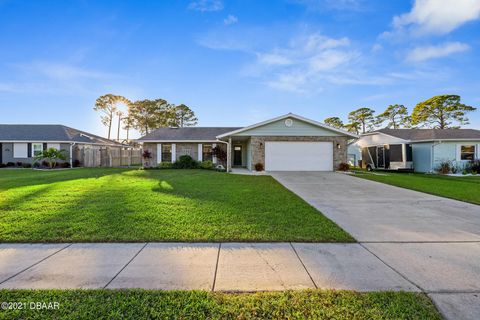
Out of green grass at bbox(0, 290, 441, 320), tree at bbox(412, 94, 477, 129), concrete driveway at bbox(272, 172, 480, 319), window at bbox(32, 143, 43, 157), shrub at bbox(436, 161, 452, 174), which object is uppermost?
tree at bbox(412, 94, 477, 129)

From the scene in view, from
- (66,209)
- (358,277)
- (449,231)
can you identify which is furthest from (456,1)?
(66,209)

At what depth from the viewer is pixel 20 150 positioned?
67.6ft

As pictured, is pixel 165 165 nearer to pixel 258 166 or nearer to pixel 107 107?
pixel 258 166

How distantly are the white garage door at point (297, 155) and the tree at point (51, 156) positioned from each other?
705 inches

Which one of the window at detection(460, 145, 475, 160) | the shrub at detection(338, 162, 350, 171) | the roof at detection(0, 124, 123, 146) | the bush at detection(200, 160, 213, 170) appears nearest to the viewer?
the shrub at detection(338, 162, 350, 171)

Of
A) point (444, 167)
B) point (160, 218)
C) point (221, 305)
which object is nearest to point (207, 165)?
point (160, 218)

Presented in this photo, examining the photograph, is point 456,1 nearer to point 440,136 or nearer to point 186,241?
point 440,136

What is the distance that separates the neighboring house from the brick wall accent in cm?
585

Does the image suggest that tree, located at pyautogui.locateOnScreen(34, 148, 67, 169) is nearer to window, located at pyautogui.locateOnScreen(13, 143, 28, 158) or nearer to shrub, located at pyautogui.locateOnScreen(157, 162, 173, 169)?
window, located at pyautogui.locateOnScreen(13, 143, 28, 158)

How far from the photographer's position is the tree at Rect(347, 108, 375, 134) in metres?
37.2

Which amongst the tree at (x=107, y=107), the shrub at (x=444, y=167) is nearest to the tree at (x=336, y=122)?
the shrub at (x=444, y=167)

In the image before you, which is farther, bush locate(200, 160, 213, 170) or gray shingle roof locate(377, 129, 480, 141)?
bush locate(200, 160, 213, 170)

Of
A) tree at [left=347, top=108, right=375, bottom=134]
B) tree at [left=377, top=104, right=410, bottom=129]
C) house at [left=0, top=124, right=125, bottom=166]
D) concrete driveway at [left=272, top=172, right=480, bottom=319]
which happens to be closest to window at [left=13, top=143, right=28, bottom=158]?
house at [left=0, top=124, right=125, bottom=166]

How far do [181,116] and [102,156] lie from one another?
1698 cm
